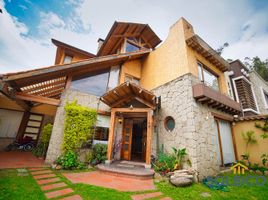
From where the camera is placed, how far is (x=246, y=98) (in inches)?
367

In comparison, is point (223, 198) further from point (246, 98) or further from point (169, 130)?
point (246, 98)

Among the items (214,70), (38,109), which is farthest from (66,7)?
(214,70)

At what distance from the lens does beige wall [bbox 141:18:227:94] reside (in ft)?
21.7

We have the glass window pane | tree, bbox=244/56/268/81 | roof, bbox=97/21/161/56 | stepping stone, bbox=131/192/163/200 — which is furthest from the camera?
tree, bbox=244/56/268/81

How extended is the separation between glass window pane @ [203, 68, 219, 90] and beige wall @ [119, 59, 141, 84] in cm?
452

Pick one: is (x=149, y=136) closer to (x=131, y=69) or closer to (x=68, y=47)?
(x=131, y=69)

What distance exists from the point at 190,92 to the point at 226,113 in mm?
3666

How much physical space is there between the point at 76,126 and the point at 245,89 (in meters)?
12.3

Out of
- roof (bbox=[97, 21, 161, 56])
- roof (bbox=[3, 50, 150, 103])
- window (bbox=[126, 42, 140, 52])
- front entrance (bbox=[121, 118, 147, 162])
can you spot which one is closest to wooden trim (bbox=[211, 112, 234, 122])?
front entrance (bbox=[121, 118, 147, 162])

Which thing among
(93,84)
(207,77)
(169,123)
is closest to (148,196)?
(169,123)

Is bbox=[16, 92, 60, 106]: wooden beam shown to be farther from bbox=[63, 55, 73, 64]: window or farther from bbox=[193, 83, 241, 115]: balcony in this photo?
bbox=[193, 83, 241, 115]: balcony

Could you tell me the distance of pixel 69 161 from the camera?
559 cm

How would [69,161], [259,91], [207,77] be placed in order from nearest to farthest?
[69,161]
[207,77]
[259,91]

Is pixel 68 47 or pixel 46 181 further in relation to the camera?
→ pixel 68 47
